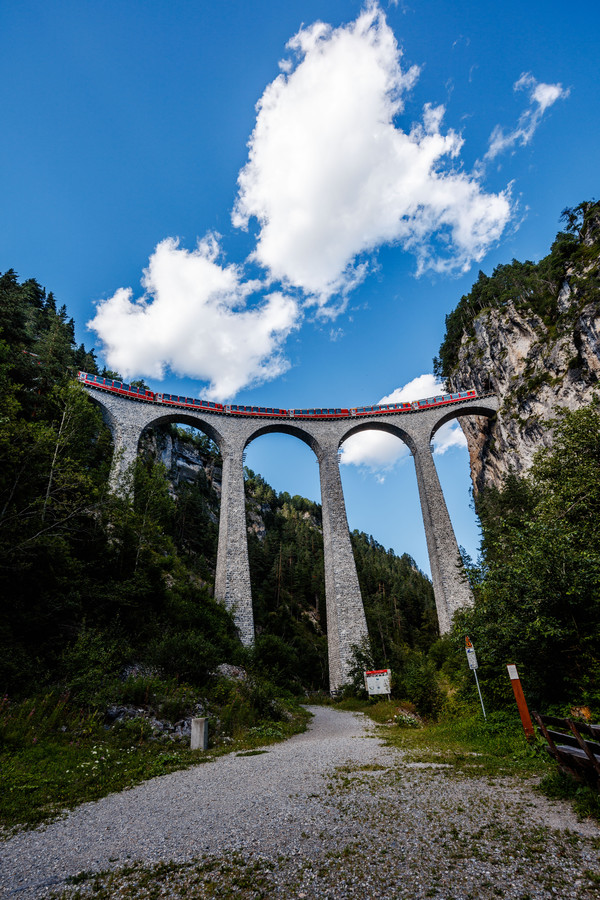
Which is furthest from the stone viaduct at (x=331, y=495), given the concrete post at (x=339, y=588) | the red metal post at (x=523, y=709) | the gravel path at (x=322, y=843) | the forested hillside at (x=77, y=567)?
the gravel path at (x=322, y=843)

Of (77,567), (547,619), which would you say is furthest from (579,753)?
(77,567)

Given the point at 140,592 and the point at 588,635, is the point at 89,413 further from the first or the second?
the point at 588,635

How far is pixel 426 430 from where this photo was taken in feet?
97.0

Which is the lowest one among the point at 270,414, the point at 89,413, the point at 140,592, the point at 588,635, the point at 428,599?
the point at 588,635

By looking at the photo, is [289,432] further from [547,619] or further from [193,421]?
[547,619]

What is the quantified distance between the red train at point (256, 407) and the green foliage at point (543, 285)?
8.16 m

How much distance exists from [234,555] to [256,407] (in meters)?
11.2

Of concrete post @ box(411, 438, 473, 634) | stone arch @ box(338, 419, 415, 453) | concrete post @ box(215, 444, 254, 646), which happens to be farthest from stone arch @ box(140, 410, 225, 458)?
concrete post @ box(411, 438, 473, 634)

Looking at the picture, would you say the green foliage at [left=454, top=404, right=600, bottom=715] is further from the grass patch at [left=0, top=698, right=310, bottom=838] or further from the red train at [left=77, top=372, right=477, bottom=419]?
the red train at [left=77, top=372, right=477, bottom=419]

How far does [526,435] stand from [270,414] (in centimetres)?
1760

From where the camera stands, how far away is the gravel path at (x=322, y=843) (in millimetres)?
2598

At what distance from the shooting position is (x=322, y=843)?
326 centimetres

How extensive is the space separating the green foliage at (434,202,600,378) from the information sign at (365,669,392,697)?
2203cm

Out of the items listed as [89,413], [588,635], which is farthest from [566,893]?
[89,413]
